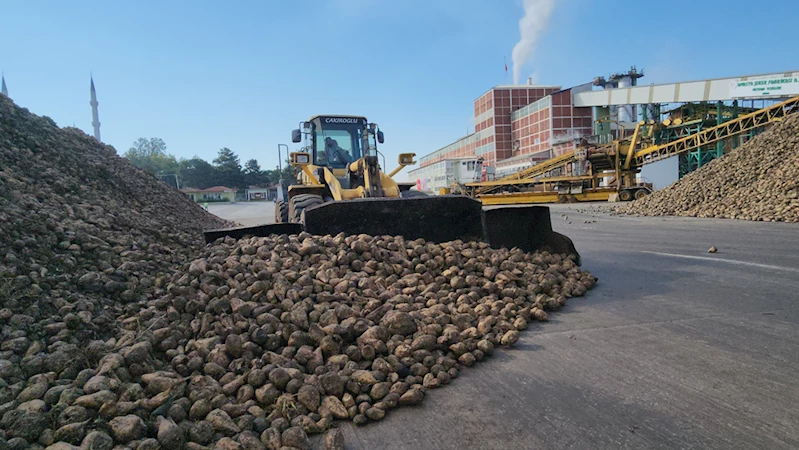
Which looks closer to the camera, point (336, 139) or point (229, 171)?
point (336, 139)

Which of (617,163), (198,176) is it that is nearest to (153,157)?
(198,176)

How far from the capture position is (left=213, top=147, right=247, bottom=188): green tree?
251ft

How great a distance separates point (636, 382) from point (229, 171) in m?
80.7

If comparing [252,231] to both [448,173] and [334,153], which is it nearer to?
[334,153]

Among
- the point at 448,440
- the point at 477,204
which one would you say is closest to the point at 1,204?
the point at 448,440

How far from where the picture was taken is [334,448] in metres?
1.94

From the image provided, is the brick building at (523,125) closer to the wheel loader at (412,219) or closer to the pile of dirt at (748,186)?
the pile of dirt at (748,186)

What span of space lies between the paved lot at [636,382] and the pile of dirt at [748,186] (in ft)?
23.6

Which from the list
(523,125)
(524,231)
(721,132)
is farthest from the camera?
(523,125)

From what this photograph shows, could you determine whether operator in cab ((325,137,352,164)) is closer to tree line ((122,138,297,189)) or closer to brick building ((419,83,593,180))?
brick building ((419,83,593,180))

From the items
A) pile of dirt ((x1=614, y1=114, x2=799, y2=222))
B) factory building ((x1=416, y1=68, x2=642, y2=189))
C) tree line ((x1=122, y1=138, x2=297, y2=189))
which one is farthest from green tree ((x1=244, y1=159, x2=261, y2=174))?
pile of dirt ((x1=614, y1=114, x2=799, y2=222))

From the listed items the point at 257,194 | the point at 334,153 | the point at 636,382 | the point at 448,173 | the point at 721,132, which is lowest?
the point at 636,382

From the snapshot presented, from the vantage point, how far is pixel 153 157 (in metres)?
88.7

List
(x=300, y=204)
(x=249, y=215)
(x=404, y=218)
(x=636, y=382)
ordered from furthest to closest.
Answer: (x=249, y=215), (x=300, y=204), (x=404, y=218), (x=636, y=382)
